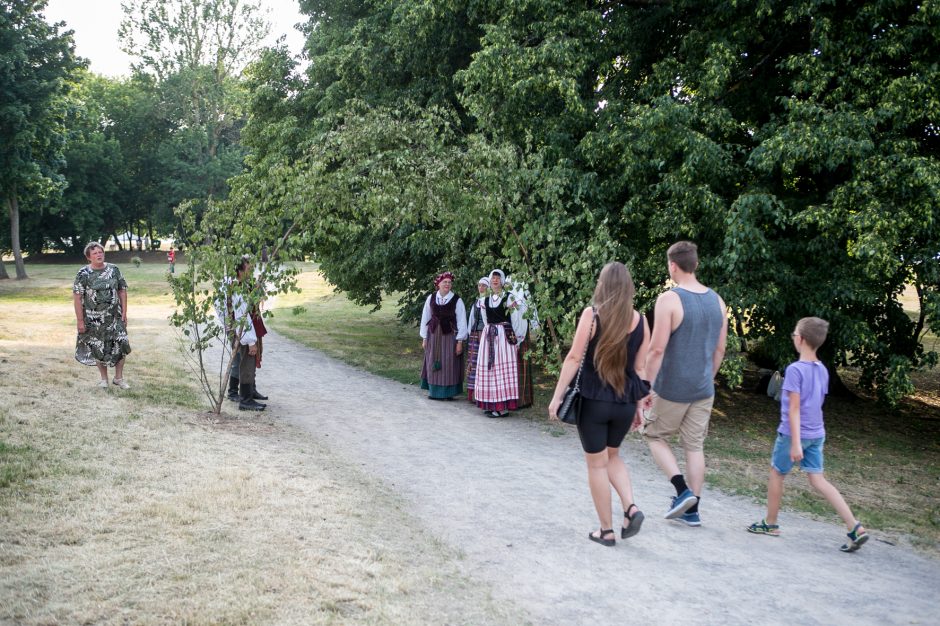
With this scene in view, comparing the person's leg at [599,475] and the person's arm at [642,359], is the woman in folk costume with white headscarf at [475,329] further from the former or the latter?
the person's leg at [599,475]

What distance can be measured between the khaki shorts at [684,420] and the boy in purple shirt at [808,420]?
53 centimetres

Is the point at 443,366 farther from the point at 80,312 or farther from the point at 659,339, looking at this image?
the point at 659,339

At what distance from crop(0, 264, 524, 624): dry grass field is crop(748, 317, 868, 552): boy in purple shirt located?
7.91 feet

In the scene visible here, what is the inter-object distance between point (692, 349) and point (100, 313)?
767cm

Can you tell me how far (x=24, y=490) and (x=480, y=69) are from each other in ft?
25.6

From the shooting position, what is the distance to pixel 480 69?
429 inches

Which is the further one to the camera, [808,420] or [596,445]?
[808,420]

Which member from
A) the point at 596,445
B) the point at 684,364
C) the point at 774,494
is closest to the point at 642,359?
the point at 684,364

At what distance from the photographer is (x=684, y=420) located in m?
5.66

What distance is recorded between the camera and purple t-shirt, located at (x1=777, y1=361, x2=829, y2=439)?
17.6ft

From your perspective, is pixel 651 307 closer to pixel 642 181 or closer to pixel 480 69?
pixel 642 181

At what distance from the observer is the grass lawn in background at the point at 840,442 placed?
699 centimetres

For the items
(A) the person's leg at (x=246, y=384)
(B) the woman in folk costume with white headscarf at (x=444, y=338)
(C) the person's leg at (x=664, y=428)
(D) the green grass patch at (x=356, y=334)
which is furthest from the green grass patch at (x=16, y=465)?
(B) the woman in folk costume with white headscarf at (x=444, y=338)

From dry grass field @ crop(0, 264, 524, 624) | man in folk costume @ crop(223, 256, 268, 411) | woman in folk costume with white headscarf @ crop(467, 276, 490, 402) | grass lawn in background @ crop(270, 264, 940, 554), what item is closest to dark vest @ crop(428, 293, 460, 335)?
woman in folk costume with white headscarf @ crop(467, 276, 490, 402)
